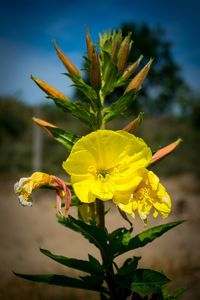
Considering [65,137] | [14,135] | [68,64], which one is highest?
[14,135]

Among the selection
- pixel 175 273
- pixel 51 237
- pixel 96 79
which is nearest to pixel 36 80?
pixel 96 79

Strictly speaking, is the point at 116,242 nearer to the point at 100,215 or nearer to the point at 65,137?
the point at 100,215

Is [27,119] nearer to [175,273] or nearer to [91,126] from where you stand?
[175,273]

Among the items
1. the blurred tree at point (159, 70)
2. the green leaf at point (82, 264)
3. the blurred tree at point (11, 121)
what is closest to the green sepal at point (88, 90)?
the green leaf at point (82, 264)

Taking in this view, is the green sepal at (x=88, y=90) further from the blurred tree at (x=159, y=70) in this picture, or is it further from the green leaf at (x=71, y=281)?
the blurred tree at (x=159, y=70)

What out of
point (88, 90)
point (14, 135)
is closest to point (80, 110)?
point (88, 90)

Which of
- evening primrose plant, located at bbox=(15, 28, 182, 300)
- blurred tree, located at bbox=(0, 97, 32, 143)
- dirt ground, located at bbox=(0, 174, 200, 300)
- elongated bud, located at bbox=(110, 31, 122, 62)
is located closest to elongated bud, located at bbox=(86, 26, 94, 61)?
evening primrose plant, located at bbox=(15, 28, 182, 300)

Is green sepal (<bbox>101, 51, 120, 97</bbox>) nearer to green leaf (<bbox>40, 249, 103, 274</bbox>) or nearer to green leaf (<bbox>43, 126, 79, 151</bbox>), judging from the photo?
green leaf (<bbox>43, 126, 79, 151</bbox>)
